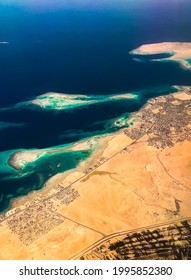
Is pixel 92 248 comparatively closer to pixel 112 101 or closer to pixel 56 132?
pixel 56 132

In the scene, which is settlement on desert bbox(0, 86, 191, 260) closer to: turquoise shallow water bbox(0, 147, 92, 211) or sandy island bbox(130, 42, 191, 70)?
turquoise shallow water bbox(0, 147, 92, 211)

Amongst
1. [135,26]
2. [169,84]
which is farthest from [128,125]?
[135,26]

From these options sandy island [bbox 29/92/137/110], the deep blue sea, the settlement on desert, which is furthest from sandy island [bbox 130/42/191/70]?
the settlement on desert

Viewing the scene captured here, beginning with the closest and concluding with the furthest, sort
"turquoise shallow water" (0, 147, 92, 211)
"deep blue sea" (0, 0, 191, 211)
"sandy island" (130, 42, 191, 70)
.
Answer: "turquoise shallow water" (0, 147, 92, 211), "deep blue sea" (0, 0, 191, 211), "sandy island" (130, 42, 191, 70)

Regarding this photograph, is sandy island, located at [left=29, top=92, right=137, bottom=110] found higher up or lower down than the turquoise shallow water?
higher up

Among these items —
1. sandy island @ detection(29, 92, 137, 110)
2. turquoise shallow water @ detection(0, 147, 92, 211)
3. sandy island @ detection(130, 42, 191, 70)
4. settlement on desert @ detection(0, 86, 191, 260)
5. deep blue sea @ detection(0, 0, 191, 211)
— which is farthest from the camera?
sandy island @ detection(130, 42, 191, 70)

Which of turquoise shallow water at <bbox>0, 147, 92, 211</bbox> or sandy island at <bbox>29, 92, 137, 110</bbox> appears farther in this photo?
sandy island at <bbox>29, 92, 137, 110</bbox>
